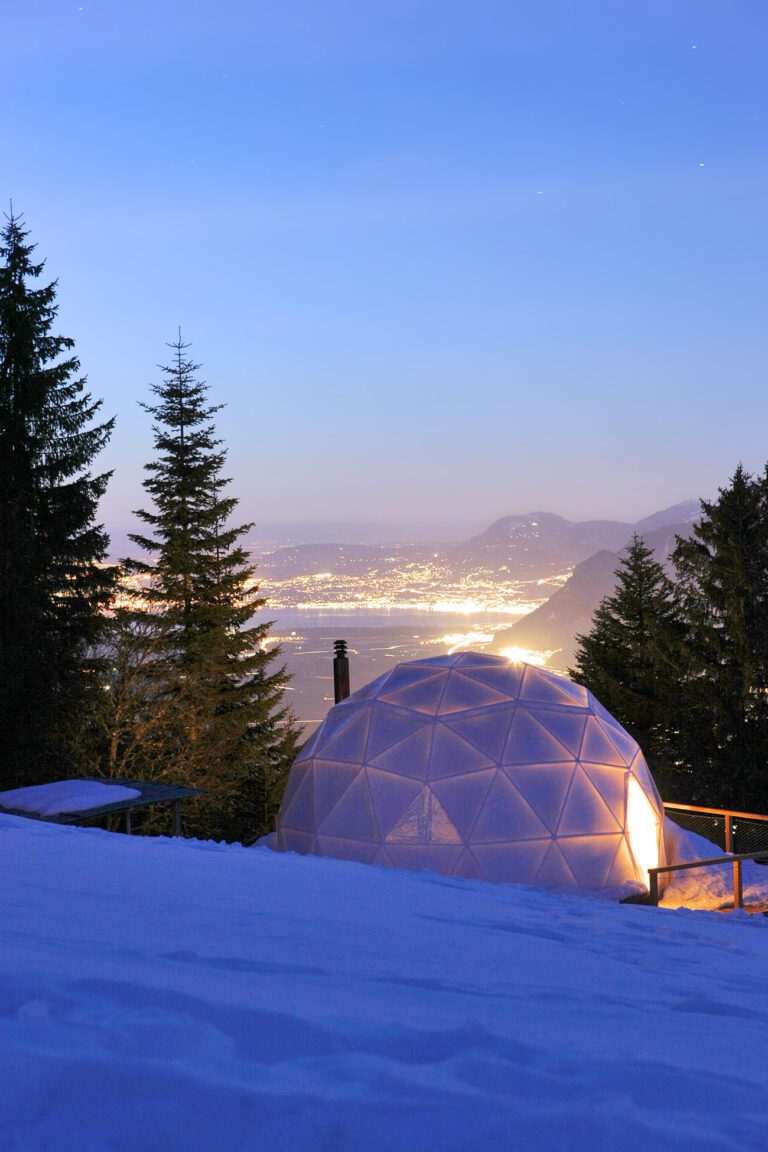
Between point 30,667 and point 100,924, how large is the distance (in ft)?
64.8

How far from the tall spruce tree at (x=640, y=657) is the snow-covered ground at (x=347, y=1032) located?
93.8 feet

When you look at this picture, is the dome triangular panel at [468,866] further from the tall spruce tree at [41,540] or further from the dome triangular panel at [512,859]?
the tall spruce tree at [41,540]

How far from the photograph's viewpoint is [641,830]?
1390 centimetres

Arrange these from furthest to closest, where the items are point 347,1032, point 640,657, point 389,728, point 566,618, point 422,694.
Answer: point 566,618 < point 640,657 < point 422,694 < point 389,728 < point 347,1032

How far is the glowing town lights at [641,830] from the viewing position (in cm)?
1354

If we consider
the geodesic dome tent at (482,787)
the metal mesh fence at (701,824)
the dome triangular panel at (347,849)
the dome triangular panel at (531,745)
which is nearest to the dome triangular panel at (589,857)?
the geodesic dome tent at (482,787)

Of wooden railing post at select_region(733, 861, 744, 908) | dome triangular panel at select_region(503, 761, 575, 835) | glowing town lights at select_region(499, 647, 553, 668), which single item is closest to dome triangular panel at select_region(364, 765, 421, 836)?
dome triangular panel at select_region(503, 761, 575, 835)

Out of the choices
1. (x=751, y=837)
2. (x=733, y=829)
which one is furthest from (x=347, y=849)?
(x=751, y=837)

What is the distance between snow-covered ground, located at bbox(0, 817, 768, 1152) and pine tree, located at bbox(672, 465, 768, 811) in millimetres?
26023

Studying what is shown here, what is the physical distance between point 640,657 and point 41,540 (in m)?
22.9

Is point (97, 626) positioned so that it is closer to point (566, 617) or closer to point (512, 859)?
point (512, 859)

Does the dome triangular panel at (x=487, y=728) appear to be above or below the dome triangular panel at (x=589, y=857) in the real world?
above

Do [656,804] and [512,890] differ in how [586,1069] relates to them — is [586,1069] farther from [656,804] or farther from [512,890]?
[656,804]

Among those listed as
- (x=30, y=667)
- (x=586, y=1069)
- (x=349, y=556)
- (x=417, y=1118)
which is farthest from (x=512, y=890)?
(x=349, y=556)
